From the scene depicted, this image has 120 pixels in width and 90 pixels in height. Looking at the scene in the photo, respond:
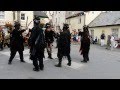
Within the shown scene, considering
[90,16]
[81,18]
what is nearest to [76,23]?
[81,18]

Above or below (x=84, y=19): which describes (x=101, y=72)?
below

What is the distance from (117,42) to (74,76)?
20191 millimetres

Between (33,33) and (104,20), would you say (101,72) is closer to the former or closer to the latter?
(33,33)

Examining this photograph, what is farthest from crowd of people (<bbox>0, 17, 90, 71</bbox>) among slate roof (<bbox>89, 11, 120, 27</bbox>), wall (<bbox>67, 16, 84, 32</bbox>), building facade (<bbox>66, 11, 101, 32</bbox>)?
wall (<bbox>67, 16, 84, 32</bbox>)

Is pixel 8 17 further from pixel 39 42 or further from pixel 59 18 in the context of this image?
pixel 59 18

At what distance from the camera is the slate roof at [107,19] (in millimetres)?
33431


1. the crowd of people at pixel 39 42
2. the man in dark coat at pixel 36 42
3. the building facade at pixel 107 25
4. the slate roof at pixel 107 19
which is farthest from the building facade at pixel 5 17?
the man in dark coat at pixel 36 42

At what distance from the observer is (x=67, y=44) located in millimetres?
10555

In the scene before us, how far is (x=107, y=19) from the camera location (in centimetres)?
3622

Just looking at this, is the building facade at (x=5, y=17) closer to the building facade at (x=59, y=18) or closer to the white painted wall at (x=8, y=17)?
the white painted wall at (x=8, y=17)

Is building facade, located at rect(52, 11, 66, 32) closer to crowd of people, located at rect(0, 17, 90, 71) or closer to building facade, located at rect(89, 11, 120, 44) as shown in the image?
building facade, located at rect(89, 11, 120, 44)

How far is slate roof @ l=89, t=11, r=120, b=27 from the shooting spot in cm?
3343

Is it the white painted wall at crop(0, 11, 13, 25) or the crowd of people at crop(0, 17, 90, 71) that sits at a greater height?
the white painted wall at crop(0, 11, 13, 25)
